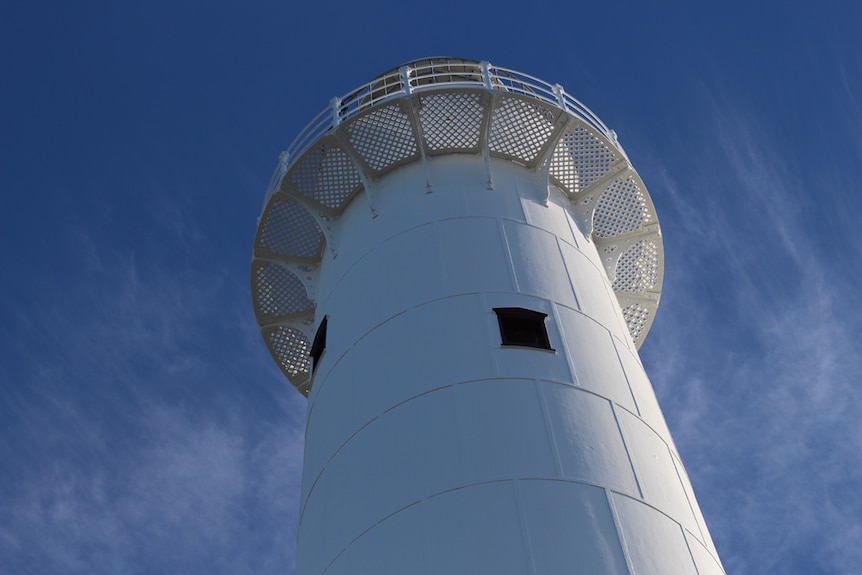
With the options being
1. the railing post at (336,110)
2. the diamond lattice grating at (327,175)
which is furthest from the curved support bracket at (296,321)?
the railing post at (336,110)

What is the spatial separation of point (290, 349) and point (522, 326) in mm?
8154

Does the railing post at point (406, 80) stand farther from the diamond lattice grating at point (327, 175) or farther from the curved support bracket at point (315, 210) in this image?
the curved support bracket at point (315, 210)

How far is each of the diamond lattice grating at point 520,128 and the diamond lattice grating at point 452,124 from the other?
1.35 feet

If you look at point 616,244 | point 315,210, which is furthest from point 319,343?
point 616,244

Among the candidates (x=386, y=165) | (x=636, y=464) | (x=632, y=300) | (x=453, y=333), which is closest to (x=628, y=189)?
(x=632, y=300)

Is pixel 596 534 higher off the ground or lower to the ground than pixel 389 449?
lower

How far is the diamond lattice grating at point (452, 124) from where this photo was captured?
16.4 metres

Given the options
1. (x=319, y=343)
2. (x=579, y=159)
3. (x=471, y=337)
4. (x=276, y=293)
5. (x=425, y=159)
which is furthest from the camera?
(x=276, y=293)

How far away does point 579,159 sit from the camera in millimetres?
17469

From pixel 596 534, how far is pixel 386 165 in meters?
9.52

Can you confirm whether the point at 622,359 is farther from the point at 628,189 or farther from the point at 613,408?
the point at 628,189

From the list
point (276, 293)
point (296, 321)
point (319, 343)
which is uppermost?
point (276, 293)

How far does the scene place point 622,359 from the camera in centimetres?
1255

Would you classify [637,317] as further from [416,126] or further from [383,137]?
[383,137]
